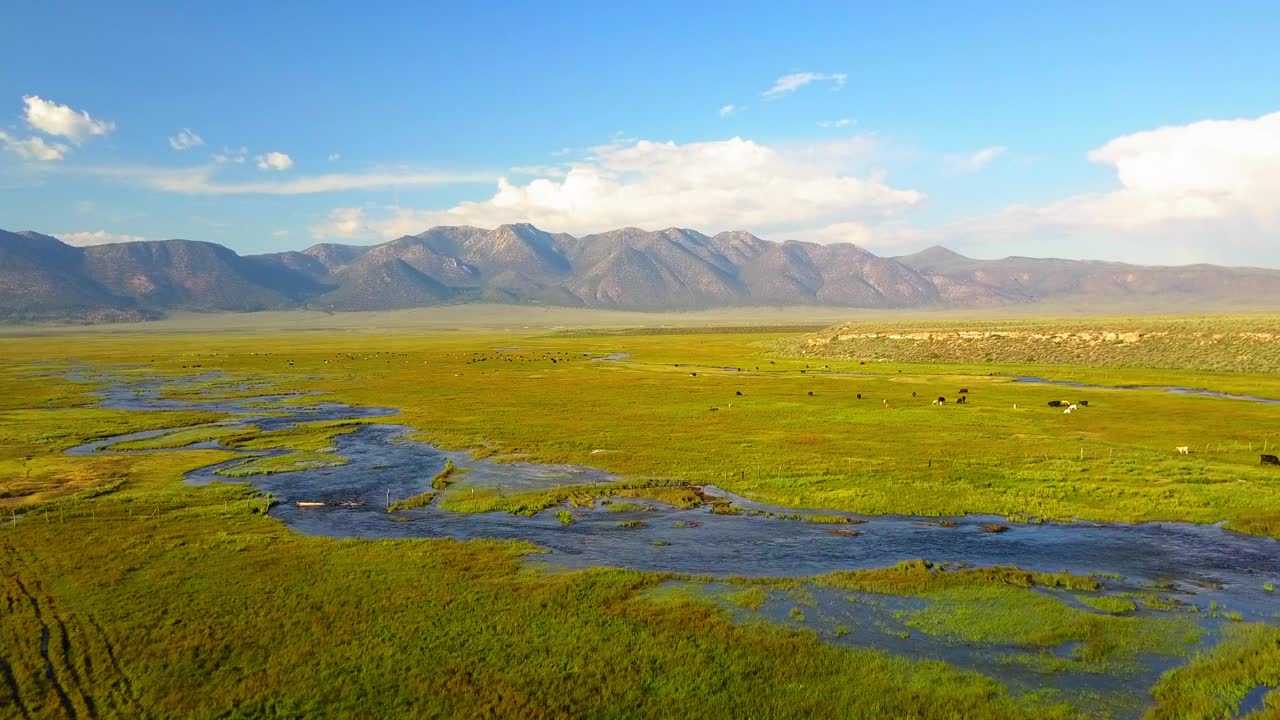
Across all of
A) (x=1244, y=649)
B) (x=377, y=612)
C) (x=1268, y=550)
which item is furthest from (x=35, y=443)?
(x=1268, y=550)

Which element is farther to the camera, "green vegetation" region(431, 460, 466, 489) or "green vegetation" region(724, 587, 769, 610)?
"green vegetation" region(431, 460, 466, 489)

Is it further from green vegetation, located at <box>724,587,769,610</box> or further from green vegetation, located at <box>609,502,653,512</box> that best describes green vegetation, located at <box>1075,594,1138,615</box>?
green vegetation, located at <box>609,502,653,512</box>

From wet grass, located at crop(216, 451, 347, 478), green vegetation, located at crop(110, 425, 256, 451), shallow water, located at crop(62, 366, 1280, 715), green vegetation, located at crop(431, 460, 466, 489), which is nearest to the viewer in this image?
shallow water, located at crop(62, 366, 1280, 715)

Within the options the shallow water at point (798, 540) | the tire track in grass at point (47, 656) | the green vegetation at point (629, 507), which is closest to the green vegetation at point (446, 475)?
the shallow water at point (798, 540)

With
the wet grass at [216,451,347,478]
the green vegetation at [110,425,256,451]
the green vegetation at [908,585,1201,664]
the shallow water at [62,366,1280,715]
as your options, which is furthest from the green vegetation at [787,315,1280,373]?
the green vegetation at [110,425,256,451]

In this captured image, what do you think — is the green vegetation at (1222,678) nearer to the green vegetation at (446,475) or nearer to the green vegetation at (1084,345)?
the green vegetation at (446,475)

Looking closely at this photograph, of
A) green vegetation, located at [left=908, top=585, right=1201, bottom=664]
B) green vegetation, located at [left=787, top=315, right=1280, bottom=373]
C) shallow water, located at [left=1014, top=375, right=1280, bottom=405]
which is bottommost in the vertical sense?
green vegetation, located at [left=908, top=585, right=1201, bottom=664]
